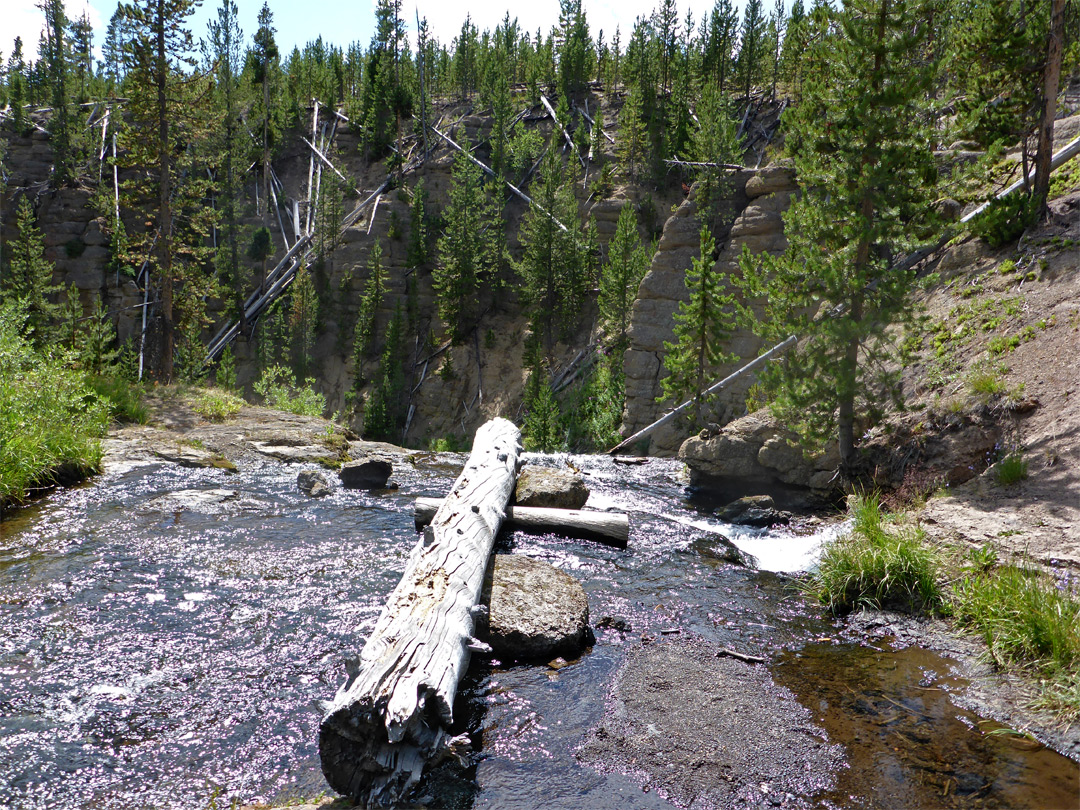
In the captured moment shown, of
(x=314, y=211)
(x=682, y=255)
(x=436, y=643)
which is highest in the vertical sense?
(x=314, y=211)

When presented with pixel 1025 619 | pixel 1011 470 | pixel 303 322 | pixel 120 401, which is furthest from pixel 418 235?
pixel 1025 619

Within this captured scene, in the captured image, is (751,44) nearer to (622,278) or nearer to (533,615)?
(622,278)

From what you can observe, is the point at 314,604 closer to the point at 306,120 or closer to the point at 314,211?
the point at 314,211

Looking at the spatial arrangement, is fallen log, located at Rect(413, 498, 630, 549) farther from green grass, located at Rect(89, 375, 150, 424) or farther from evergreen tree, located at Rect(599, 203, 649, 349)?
evergreen tree, located at Rect(599, 203, 649, 349)

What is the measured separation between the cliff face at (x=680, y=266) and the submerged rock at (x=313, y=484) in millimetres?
16869

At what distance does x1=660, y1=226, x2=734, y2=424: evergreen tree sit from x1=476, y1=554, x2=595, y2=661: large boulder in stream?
58.1ft

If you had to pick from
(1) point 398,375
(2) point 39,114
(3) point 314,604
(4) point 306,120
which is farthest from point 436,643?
(2) point 39,114

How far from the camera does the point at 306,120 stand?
202ft

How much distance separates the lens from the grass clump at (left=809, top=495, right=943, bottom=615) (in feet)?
26.7

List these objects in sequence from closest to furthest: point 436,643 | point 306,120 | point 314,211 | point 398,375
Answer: point 436,643 < point 398,375 < point 314,211 < point 306,120

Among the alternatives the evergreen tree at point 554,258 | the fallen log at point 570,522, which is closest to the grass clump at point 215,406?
the fallen log at point 570,522

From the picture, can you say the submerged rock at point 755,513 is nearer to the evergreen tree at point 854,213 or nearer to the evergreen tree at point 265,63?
the evergreen tree at point 854,213

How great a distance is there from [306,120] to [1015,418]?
214 feet

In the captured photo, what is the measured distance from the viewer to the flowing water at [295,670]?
15.8 ft
